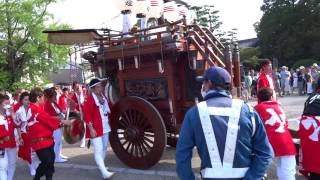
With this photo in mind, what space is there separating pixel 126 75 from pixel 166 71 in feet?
3.27

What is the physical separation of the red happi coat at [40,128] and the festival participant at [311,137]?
358cm

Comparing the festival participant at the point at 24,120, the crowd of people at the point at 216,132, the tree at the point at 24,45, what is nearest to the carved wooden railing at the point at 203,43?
the crowd of people at the point at 216,132

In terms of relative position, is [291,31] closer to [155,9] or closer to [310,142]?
[155,9]

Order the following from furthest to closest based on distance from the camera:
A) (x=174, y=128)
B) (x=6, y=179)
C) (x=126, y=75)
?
(x=126, y=75) → (x=174, y=128) → (x=6, y=179)

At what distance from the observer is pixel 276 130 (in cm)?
530

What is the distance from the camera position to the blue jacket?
3123 mm

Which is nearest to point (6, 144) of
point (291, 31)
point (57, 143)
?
point (57, 143)

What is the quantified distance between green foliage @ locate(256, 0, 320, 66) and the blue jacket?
4486 centimetres

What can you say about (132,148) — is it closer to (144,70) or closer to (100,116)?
(100,116)

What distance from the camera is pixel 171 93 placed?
7.22 meters

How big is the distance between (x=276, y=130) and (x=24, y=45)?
1781cm

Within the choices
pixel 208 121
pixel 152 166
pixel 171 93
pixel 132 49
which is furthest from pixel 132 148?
pixel 208 121

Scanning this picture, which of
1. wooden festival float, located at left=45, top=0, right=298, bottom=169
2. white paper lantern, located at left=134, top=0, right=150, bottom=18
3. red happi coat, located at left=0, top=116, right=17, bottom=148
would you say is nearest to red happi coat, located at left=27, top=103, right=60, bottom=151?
red happi coat, located at left=0, top=116, right=17, bottom=148

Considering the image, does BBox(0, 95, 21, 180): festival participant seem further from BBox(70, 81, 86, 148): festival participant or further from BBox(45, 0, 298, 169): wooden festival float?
BBox(70, 81, 86, 148): festival participant
